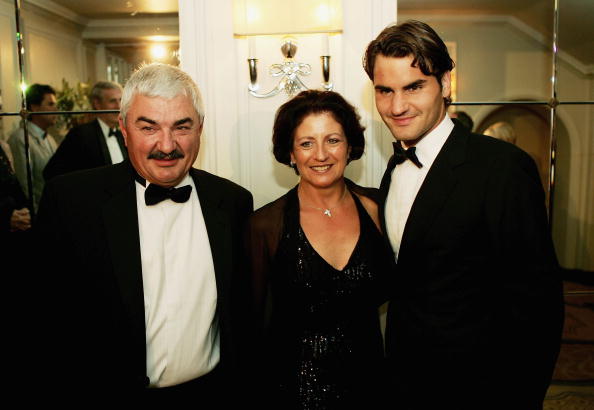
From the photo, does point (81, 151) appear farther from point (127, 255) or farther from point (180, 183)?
point (127, 255)

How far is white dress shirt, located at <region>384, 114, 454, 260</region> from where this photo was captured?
171 cm

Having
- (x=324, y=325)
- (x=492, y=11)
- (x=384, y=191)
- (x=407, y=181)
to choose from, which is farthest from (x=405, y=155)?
(x=492, y=11)

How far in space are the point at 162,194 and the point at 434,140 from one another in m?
1.03

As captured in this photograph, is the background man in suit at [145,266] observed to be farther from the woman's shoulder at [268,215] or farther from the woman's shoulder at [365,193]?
the woman's shoulder at [365,193]

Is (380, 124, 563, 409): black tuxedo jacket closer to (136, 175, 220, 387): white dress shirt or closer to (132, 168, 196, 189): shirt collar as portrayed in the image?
(136, 175, 220, 387): white dress shirt

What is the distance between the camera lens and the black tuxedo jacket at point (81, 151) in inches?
104

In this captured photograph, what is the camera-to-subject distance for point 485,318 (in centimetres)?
155

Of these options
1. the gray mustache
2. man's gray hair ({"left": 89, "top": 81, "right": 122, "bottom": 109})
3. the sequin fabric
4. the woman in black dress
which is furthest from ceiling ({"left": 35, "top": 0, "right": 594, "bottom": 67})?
the sequin fabric

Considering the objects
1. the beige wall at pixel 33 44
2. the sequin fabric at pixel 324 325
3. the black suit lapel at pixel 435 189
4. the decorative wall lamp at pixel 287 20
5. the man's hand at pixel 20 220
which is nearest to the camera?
the black suit lapel at pixel 435 189

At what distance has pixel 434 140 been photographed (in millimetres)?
1707

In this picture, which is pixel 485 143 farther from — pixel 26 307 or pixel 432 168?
pixel 26 307

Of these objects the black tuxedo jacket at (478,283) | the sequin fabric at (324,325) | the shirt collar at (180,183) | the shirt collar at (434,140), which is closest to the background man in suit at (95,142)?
the shirt collar at (180,183)

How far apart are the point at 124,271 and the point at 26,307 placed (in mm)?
1436

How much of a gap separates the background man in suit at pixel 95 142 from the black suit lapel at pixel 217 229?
102 centimetres
